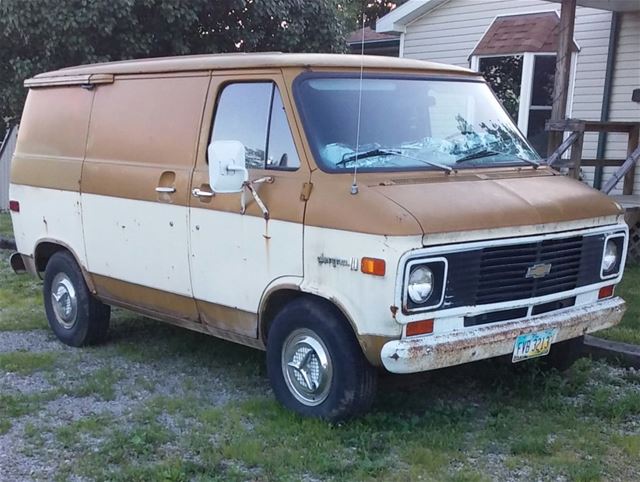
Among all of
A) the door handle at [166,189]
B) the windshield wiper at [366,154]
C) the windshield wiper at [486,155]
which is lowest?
the door handle at [166,189]

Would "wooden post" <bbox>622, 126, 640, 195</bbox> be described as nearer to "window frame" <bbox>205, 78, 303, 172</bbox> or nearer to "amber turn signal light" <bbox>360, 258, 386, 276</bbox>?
"window frame" <bbox>205, 78, 303, 172</bbox>

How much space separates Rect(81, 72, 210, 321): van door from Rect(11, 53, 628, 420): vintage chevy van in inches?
0.6

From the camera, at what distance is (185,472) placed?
4.34 metres

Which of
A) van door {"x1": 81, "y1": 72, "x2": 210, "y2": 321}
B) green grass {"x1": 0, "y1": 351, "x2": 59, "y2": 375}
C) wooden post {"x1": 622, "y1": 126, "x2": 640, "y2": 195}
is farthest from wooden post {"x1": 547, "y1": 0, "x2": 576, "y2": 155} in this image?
green grass {"x1": 0, "y1": 351, "x2": 59, "y2": 375}

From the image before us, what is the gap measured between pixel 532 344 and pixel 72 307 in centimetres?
381

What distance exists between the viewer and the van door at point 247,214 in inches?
193

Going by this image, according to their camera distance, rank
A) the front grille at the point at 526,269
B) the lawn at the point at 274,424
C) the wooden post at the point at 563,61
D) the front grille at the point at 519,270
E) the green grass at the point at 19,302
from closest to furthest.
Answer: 1. the lawn at the point at 274,424
2. the front grille at the point at 519,270
3. the front grille at the point at 526,269
4. the green grass at the point at 19,302
5. the wooden post at the point at 563,61

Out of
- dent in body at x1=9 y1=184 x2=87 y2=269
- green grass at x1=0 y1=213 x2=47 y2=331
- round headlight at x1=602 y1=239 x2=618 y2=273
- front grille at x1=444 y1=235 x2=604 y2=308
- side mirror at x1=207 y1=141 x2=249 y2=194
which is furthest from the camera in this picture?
green grass at x1=0 y1=213 x2=47 y2=331

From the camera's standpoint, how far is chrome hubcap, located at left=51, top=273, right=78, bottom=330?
6727 mm

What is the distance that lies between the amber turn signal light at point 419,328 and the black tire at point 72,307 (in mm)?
3204

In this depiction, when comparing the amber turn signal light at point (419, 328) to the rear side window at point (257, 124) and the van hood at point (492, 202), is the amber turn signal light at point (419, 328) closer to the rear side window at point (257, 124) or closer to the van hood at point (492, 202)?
the van hood at point (492, 202)

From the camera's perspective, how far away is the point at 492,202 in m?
4.69

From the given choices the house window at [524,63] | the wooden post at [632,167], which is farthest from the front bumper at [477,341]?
the house window at [524,63]

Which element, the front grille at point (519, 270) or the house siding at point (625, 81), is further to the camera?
the house siding at point (625, 81)
